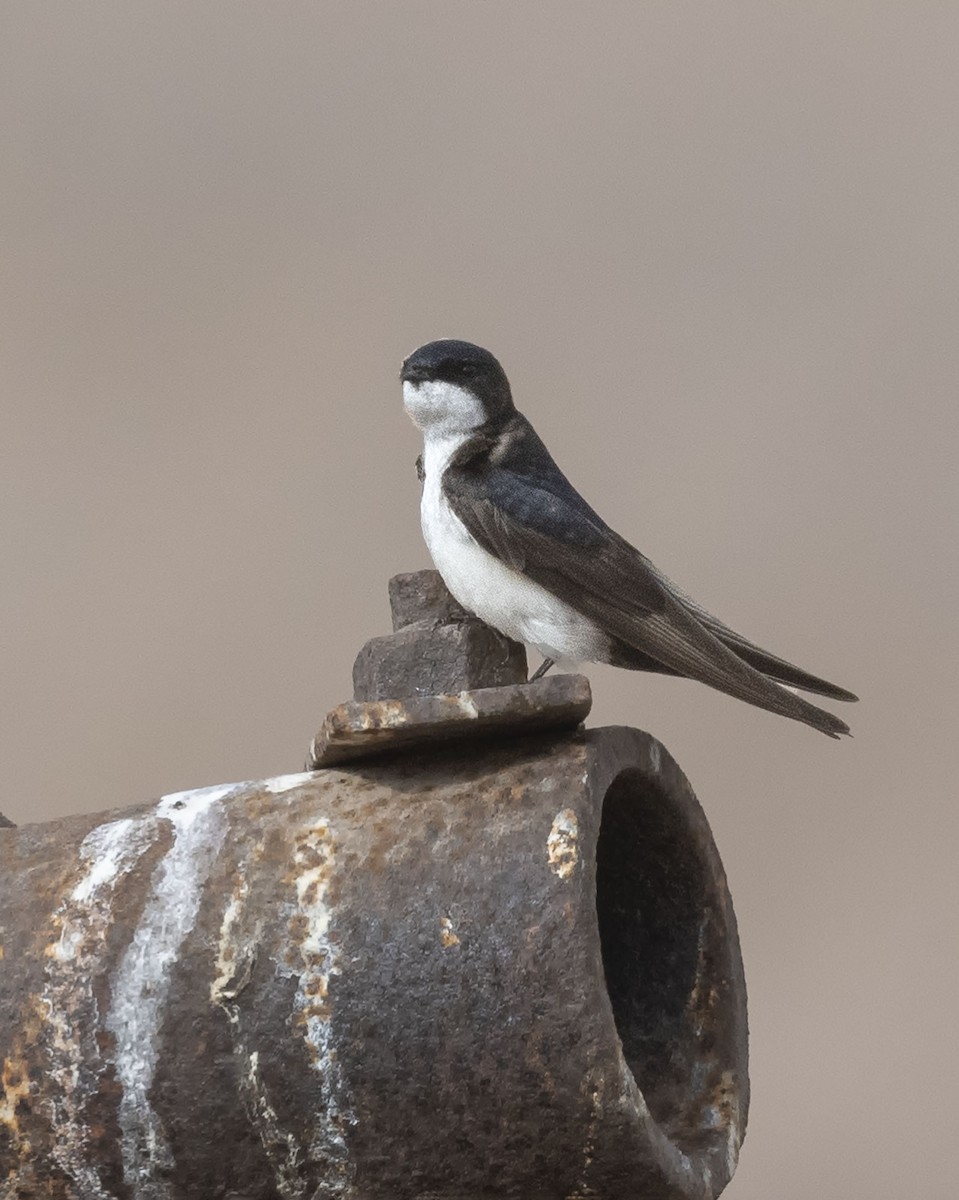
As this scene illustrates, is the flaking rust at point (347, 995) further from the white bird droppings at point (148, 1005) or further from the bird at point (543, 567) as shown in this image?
the bird at point (543, 567)

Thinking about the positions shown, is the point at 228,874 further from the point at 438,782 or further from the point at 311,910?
the point at 438,782

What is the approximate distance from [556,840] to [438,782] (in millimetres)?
167

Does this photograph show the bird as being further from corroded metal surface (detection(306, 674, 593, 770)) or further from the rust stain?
the rust stain

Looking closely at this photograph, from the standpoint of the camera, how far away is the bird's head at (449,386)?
2.19 m

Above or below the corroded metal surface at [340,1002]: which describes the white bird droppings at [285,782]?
above

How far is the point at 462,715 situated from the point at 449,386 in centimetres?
71

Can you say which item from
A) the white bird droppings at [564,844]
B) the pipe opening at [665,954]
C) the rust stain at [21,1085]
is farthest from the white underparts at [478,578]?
the rust stain at [21,1085]

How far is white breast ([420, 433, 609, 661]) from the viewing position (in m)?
2.02

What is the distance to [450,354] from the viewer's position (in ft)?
7.16

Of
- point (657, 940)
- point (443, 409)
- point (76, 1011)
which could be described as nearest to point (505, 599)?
point (443, 409)

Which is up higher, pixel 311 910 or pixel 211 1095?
pixel 311 910

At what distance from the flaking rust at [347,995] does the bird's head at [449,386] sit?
645 millimetres

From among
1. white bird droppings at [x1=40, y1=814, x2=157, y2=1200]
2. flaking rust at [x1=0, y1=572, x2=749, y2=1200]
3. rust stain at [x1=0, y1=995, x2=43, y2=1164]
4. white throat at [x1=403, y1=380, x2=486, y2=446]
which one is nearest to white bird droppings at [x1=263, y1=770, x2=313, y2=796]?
flaking rust at [x1=0, y1=572, x2=749, y2=1200]

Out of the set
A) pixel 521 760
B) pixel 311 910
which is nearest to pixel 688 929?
pixel 521 760
